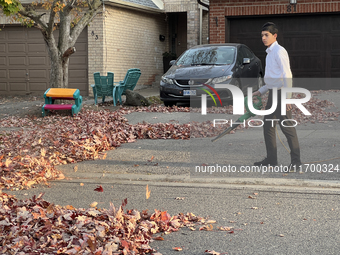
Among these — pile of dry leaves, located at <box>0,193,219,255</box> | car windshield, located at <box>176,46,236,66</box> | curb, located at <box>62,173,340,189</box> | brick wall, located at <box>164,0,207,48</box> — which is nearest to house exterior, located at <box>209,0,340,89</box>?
car windshield, located at <box>176,46,236,66</box>

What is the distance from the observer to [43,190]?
620 centimetres

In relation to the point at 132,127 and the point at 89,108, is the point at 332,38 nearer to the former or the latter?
the point at 89,108

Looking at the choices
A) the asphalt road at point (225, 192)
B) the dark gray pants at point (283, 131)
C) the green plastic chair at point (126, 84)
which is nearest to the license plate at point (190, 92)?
the green plastic chair at point (126, 84)

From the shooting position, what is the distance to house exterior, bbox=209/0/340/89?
17.2 meters

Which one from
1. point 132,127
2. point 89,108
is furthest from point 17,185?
point 89,108

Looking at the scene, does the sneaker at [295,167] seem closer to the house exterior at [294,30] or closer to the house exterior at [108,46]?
the house exterior at [294,30]

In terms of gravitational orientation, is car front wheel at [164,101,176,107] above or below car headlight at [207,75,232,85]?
below

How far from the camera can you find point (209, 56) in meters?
14.2

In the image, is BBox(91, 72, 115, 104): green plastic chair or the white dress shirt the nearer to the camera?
the white dress shirt

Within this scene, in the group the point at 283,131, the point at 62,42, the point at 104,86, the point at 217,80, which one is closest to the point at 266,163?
the point at 283,131

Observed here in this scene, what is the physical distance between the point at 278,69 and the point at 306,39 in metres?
11.7

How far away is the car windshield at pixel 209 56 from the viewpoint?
13914mm

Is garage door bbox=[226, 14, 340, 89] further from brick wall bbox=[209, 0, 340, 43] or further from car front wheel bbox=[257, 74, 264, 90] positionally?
car front wheel bbox=[257, 74, 264, 90]

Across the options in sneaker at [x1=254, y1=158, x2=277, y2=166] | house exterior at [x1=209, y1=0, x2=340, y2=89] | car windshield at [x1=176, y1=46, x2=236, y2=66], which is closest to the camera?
sneaker at [x1=254, y1=158, x2=277, y2=166]
